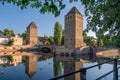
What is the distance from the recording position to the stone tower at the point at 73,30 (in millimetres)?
79812

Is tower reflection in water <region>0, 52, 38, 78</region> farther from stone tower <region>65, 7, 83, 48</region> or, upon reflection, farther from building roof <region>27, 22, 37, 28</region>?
building roof <region>27, 22, 37, 28</region>

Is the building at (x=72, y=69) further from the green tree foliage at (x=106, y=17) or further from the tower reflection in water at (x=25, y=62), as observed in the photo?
the green tree foliage at (x=106, y=17)

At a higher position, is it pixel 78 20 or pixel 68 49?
pixel 78 20

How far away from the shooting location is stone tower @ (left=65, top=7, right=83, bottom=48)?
262 feet

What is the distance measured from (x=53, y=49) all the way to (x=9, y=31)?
34.0m

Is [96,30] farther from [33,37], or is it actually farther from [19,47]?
[33,37]

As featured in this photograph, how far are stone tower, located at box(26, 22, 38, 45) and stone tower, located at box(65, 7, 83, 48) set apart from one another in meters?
26.3

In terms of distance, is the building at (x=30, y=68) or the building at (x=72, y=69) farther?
the building at (x=30, y=68)

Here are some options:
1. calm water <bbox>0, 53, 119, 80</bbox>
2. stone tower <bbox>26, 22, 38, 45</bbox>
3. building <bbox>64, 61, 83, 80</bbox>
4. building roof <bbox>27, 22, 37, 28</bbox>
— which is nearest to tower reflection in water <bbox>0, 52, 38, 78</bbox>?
calm water <bbox>0, 53, 119, 80</bbox>

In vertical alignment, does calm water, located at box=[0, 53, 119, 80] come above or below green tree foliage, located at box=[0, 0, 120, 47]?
below

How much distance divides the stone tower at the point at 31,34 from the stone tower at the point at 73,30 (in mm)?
26324

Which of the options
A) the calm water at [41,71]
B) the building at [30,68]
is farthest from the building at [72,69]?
the building at [30,68]

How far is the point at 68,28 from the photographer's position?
81.6 metres

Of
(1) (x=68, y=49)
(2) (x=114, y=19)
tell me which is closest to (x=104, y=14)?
(2) (x=114, y=19)
